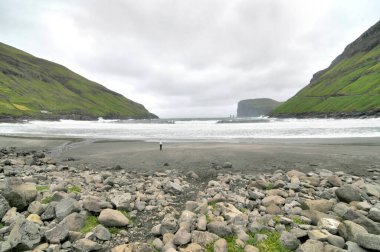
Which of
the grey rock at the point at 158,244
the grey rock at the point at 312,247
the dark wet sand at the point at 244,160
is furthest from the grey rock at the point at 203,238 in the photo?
the dark wet sand at the point at 244,160

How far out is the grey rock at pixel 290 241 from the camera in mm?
7074

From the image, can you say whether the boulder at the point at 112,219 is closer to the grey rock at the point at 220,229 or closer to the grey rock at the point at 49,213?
the grey rock at the point at 49,213

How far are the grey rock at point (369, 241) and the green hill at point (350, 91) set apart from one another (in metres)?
103

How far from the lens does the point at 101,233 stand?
7879mm

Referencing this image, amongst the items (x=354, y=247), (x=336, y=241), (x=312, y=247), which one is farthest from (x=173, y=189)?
(x=354, y=247)

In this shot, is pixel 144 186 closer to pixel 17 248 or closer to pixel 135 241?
pixel 135 241

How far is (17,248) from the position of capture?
6668mm

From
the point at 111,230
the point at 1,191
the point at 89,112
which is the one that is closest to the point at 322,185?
the point at 111,230

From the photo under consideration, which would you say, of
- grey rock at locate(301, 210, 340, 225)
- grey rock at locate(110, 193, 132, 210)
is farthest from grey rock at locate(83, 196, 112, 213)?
grey rock at locate(301, 210, 340, 225)

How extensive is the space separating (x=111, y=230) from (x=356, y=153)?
2499cm

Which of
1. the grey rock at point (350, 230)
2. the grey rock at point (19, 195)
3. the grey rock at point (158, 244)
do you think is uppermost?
the grey rock at point (19, 195)

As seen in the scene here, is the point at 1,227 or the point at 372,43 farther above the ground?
the point at 372,43

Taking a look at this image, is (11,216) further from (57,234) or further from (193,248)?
(193,248)

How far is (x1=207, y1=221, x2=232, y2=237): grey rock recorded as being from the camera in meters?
7.80
